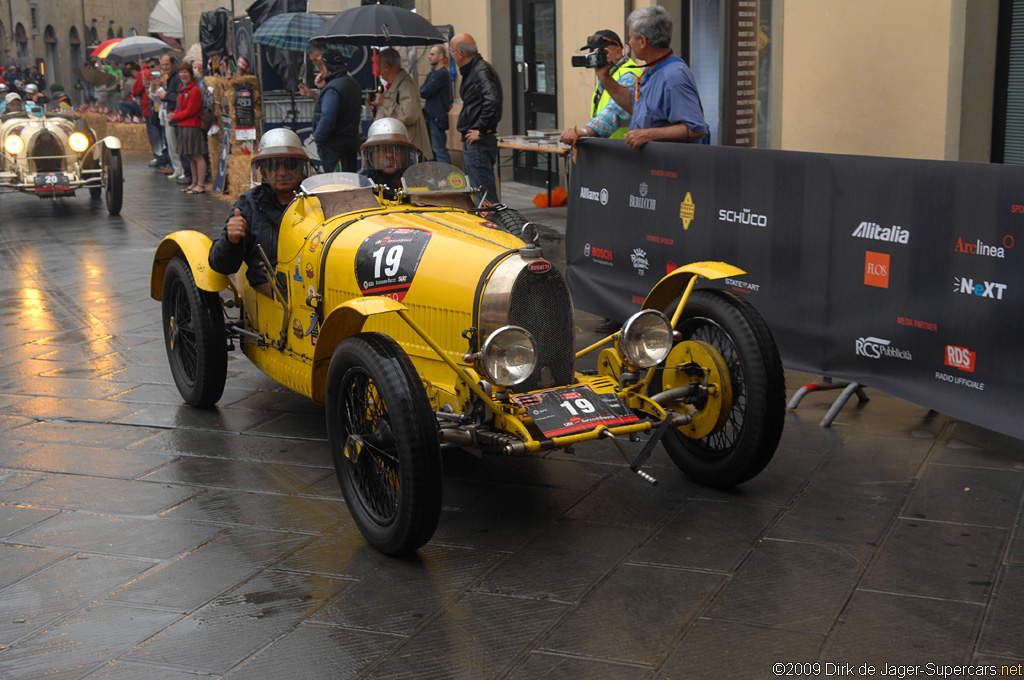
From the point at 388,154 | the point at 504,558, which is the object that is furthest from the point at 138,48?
the point at 504,558

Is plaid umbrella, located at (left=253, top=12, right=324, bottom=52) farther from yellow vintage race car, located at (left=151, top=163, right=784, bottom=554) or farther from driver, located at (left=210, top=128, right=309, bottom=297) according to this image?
yellow vintage race car, located at (left=151, top=163, right=784, bottom=554)

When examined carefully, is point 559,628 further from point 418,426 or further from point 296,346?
point 296,346

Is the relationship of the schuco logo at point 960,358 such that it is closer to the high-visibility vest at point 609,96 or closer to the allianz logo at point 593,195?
the allianz logo at point 593,195

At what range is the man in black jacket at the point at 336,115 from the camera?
425 inches

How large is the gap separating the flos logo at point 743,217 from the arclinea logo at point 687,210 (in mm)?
243

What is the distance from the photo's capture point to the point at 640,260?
23.0ft

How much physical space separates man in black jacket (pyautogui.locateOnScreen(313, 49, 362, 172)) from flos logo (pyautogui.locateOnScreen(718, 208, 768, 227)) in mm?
5531

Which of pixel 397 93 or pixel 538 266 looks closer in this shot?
pixel 538 266

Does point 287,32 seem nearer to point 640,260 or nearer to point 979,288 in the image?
point 640,260

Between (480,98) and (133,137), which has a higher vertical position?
(480,98)

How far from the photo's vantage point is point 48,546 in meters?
4.18

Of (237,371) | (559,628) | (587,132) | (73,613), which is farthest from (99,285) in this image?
(559,628)

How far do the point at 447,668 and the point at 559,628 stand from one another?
0.41 metres

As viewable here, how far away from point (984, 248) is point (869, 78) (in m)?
3.49
